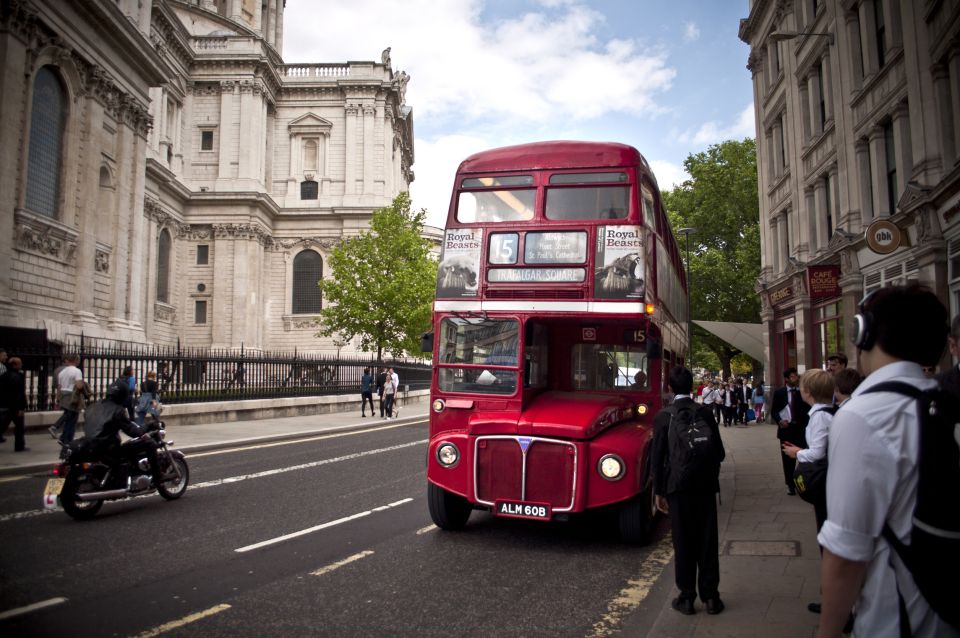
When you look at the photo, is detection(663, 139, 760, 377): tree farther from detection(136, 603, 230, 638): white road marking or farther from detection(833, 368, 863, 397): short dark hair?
detection(136, 603, 230, 638): white road marking

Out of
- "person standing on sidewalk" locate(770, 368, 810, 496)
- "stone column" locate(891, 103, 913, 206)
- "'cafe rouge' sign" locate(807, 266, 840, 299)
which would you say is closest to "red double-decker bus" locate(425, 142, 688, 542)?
"person standing on sidewalk" locate(770, 368, 810, 496)

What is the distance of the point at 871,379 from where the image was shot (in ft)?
6.68

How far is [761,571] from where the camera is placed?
225 inches

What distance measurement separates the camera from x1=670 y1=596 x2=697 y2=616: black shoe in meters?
4.73

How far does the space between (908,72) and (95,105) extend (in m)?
25.5

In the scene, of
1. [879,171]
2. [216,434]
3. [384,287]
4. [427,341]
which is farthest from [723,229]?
[427,341]

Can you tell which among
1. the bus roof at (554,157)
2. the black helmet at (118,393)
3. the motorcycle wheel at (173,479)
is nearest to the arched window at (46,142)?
the motorcycle wheel at (173,479)

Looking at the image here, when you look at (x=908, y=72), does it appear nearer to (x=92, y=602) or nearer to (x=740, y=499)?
(x=740, y=499)

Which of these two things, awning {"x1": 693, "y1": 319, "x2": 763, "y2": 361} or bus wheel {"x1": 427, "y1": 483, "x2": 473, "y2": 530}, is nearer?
bus wheel {"x1": 427, "y1": 483, "x2": 473, "y2": 530}

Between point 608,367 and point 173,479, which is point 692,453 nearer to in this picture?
point 608,367

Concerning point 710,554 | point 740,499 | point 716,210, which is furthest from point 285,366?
point 716,210

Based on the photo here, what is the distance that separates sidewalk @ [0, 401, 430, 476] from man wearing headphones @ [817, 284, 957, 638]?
1242cm

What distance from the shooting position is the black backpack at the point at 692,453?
496 cm

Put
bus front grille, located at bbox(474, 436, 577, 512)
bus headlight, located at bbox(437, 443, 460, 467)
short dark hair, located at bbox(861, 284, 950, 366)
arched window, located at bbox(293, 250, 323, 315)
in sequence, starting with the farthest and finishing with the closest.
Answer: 1. arched window, located at bbox(293, 250, 323, 315)
2. bus headlight, located at bbox(437, 443, 460, 467)
3. bus front grille, located at bbox(474, 436, 577, 512)
4. short dark hair, located at bbox(861, 284, 950, 366)
